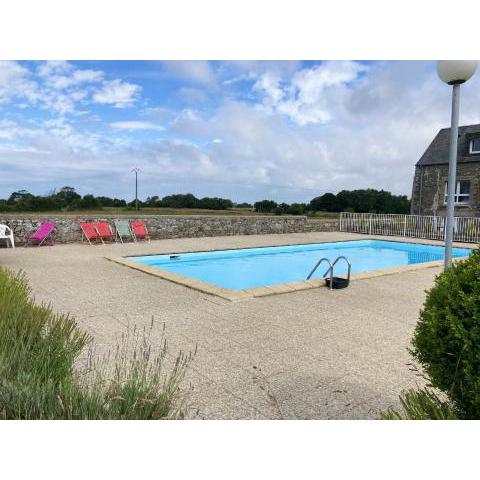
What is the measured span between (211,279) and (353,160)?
24.9ft

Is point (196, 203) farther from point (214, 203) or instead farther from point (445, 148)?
point (445, 148)

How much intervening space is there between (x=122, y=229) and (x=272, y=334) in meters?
9.47

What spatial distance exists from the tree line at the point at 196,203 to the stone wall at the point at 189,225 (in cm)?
207

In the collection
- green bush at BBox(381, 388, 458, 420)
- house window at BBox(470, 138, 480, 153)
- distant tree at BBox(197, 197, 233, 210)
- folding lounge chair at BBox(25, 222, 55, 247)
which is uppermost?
house window at BBox(470, 138, 480, 153)

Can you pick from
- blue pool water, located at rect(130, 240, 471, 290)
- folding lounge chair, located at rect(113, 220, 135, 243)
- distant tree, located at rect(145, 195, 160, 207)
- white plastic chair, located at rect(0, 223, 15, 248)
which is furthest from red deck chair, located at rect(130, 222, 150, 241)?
distant tree, located at rect(145, 195, 160, 207)

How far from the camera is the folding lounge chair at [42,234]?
11.2 m

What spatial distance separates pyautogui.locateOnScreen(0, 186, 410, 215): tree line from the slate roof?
3330 millimetres

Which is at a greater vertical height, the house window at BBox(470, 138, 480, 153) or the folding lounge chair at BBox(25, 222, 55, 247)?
the house window at BBox(470, 138, 480, 153)

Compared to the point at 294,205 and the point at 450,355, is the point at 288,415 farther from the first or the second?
the point at 294,205

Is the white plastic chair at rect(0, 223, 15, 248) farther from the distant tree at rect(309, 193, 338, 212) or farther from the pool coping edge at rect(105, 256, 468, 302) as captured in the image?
the distant tree at rect(309, 193, 338, 212)

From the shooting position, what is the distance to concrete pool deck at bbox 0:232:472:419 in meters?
2.75

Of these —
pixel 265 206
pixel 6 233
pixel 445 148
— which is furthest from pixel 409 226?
pixel 6 233

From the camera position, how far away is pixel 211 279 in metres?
9.29

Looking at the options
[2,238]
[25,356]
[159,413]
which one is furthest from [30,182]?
[159,413]
